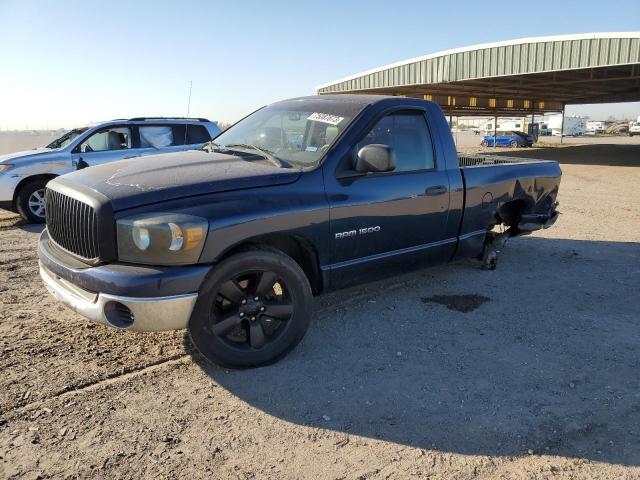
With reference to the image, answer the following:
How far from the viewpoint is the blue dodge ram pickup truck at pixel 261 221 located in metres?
3.07

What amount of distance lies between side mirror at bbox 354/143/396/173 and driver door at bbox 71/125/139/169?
6.52m

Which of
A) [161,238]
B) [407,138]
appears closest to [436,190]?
[407,138]

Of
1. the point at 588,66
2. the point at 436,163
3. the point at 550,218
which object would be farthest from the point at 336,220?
the point at 588,66

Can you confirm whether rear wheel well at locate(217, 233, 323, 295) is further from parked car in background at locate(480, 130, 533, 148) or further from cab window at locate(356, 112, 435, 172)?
parked car in background at locate(480, 130, 533, 148)

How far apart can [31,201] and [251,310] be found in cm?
698

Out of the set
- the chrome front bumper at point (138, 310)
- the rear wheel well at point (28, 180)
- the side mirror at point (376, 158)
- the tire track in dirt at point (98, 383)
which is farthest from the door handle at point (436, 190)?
the rear wheel well at point (28, 180)

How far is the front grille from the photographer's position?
315 cm

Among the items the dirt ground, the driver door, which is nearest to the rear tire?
the driver door

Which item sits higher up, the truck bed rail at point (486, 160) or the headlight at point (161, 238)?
the truck bed rail at point (486, 160)

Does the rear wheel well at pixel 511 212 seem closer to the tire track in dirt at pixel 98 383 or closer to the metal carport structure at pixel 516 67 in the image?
the tire track in dirt at pixel 98 383

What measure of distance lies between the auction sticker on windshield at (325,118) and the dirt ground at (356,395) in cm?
172

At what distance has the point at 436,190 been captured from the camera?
15.0 ft

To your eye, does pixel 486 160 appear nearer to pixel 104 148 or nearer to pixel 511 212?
pixel 511 212

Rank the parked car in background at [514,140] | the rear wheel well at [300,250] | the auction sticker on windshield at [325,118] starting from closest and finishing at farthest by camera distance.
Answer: the rear wheel well at [300,250]
the auction sticker on windshield at [325,118]
the parked car in background at [514,140]
